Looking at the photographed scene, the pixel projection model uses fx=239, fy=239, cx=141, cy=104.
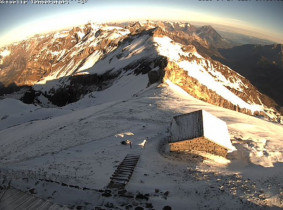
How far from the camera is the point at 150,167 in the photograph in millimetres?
22047

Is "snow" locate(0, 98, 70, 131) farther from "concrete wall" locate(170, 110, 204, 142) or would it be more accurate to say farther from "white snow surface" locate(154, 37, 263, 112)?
"white snow surface" locate(154, 37, 263, 112)

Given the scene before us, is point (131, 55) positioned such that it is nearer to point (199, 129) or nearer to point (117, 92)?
point (117, 92)

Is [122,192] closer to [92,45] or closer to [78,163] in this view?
[78,163]

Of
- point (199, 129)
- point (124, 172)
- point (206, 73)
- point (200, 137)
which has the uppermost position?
point (199, 129)

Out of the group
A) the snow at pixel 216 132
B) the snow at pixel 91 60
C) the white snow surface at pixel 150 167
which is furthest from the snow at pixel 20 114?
the snow at pixel 91 60

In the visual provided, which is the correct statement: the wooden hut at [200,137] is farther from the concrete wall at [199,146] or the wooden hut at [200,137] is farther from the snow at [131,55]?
the snow at [131,55]

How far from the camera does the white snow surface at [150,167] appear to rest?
16844 mm

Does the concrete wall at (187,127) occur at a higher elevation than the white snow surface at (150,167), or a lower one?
higher

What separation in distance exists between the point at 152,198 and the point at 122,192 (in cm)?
225

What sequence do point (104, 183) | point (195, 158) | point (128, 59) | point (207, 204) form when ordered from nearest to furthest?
point (207, 204)
point (104, 183)
point (195, 158)
point (128, 59)

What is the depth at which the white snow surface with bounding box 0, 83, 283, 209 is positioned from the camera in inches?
663

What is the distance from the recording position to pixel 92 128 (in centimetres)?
3397

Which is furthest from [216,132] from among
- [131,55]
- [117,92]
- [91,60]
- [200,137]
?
[91,60]

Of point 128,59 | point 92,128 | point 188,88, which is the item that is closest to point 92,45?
point 128,59
